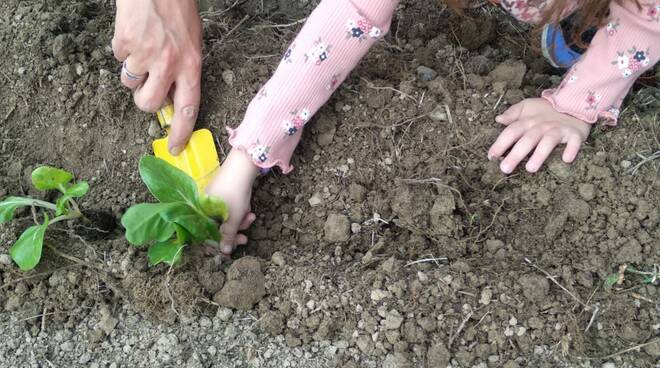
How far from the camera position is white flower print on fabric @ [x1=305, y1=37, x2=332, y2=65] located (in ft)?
4.30

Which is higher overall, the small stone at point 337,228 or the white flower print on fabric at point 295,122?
the white flower print on fabric at point 295,122

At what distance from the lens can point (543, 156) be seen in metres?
1.33

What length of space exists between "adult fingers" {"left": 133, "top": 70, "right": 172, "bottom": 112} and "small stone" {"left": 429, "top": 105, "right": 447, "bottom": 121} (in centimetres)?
58

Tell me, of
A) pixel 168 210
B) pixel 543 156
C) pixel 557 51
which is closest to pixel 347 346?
pixel 168 210

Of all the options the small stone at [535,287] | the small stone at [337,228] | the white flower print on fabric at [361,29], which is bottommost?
the small stone at [337,228]

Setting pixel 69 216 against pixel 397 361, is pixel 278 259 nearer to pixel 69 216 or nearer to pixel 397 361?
pixel 397 361

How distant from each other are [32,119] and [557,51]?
4.12 ft

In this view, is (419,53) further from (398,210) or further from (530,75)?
(398,210)

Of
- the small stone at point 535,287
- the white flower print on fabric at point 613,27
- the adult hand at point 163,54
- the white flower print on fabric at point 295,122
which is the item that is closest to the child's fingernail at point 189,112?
the adult hand at point 163,54

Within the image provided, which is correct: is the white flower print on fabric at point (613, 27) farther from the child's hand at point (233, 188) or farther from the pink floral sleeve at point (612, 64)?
the child's hand at point (233, 188)

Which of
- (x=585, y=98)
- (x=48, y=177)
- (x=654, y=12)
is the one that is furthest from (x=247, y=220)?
(x=654, y=12)

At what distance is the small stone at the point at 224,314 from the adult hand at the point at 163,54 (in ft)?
1.28

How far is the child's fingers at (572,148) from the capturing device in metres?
1.33

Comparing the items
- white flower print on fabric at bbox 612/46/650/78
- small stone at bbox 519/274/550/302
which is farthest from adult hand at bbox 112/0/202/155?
white flower print on fabric at bbox 612/46/650/78
